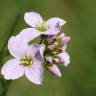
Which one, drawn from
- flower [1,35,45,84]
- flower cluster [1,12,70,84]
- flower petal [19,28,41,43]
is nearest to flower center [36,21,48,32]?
flower cluster [1,12,70,84]

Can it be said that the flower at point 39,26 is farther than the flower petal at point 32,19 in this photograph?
No

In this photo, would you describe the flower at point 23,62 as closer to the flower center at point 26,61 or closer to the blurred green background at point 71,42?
the flower center at point 26,61

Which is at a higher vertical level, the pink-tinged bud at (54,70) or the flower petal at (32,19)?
the flower petal at (32,19)

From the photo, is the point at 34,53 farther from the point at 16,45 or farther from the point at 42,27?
the point at 42,27

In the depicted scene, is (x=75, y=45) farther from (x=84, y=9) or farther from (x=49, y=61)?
(x=49, y=61)

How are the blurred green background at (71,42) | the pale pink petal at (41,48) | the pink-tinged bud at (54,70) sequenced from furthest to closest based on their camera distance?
the blurred green background at (71,42) < the pink-tinged bud at (54,70) < the pale pink petal at (41,48)

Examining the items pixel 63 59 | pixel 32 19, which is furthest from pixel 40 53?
pixel 32 19

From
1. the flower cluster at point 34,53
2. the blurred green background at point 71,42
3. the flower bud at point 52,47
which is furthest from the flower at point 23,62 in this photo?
the blurred green background at point 71,42
